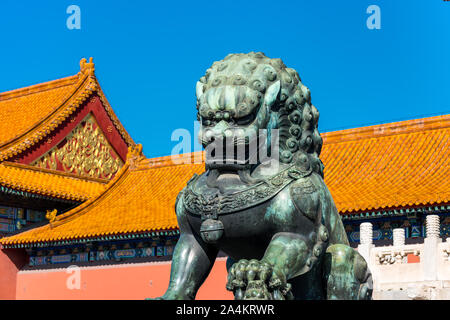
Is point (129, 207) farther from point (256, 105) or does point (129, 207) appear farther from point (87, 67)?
point (256, 105)

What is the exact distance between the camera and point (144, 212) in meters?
20.6

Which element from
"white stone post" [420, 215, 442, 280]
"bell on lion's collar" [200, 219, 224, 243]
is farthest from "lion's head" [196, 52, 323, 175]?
"white stone post" [420, 215, 442, 280]

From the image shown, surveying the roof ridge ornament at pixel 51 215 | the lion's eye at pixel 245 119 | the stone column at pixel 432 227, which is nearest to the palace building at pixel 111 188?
the roof ridge ornament at pixel 51 215

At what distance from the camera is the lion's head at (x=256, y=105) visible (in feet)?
19.4

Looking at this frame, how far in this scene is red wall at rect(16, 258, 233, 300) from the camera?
63.9 feet

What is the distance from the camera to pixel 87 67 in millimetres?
25188

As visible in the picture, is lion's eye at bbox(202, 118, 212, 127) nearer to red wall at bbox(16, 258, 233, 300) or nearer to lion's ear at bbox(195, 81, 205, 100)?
lion's ear at bbox(195, 81, 205, 100)

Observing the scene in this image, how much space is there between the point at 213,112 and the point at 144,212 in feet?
48.7

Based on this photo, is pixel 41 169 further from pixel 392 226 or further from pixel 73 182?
pixel 392 226

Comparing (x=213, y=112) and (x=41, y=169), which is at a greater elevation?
(x=41, y=169)

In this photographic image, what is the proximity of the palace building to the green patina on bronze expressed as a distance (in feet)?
33.9

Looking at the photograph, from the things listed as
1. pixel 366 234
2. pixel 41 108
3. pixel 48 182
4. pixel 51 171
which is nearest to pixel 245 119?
pixel 366 234

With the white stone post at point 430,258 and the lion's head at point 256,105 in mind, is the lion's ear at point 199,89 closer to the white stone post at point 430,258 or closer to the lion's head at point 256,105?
the lion's head at point 256,105
